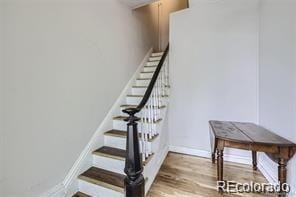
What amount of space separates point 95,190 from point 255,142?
5.88 ft

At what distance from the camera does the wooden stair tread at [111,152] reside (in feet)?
7.23

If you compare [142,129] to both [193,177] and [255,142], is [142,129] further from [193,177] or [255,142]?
[255,142]

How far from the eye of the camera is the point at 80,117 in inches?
88.1

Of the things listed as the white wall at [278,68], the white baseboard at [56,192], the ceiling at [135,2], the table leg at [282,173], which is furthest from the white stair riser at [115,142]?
the ceiling at [135,2]

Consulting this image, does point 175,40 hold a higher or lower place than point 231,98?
higher

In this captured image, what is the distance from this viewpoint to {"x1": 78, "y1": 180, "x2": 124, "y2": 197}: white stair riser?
73.8 inches

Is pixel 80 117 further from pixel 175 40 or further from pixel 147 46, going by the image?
pixel 147 46

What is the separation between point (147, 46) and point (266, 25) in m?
2.50

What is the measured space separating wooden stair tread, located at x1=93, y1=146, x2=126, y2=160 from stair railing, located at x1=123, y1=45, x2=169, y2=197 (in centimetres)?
31

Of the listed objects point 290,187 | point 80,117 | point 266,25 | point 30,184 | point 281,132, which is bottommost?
point 290,187

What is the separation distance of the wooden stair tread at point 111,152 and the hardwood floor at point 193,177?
1.79 feet

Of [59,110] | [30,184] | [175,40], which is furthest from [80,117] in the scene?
[175,40]

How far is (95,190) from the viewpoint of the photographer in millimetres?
1983
